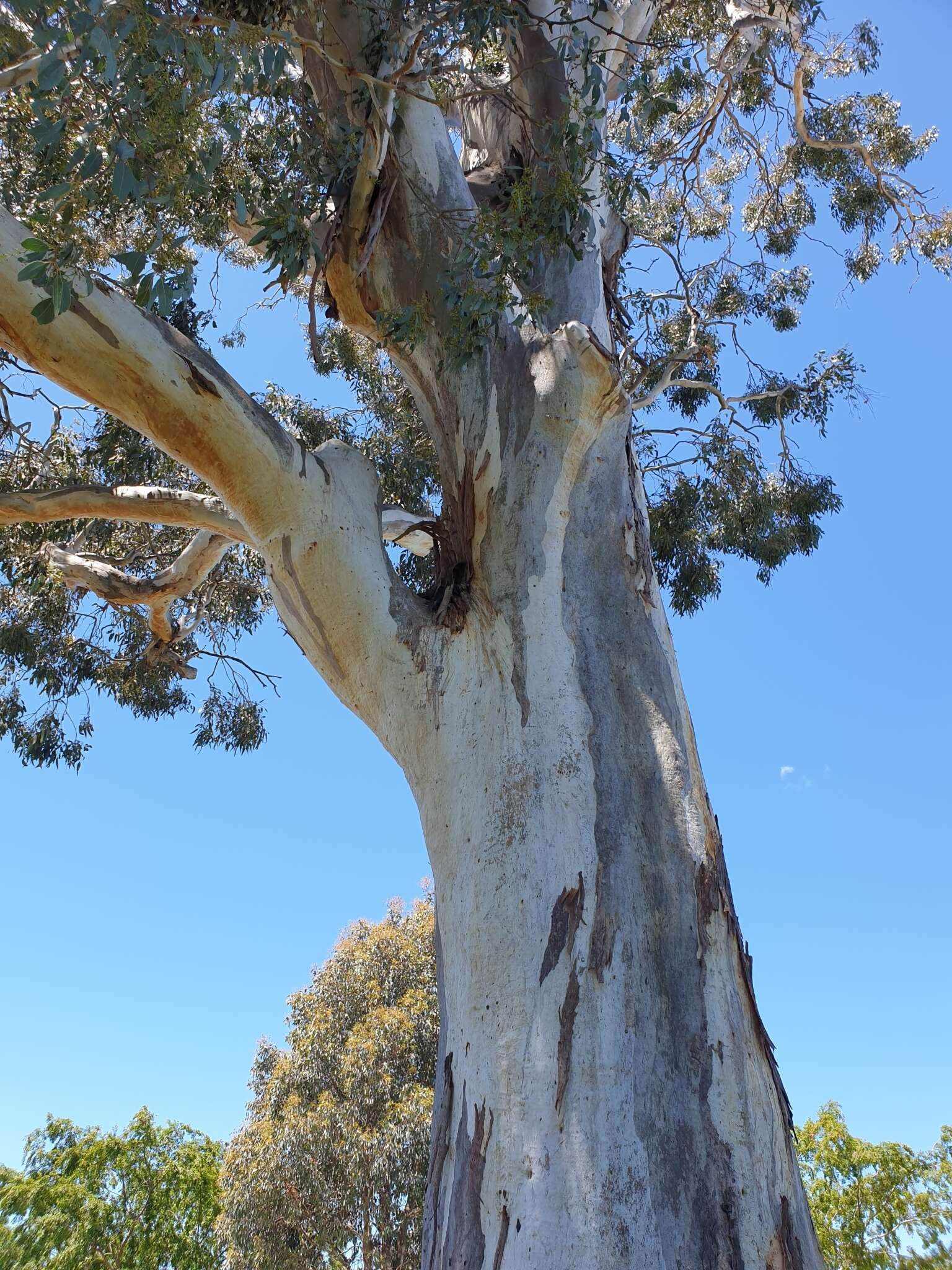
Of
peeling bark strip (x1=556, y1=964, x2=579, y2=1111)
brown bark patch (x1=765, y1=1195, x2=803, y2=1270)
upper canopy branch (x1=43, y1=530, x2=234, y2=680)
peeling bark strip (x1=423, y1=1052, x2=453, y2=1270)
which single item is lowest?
brown bark patch (x1=765, y1=1195, x2=803, y2=1270)

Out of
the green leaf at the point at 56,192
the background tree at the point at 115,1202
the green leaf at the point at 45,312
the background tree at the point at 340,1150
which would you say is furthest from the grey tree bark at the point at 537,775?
the background tree at the point at 115,1202

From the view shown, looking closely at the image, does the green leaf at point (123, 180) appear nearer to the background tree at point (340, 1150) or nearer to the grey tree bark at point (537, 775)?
the grey tree bark at point (537, 775)

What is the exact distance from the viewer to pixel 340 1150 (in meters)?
9.38

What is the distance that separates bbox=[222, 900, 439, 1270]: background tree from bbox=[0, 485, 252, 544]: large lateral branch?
6.58 m

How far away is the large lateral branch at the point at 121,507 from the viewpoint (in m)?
4.38

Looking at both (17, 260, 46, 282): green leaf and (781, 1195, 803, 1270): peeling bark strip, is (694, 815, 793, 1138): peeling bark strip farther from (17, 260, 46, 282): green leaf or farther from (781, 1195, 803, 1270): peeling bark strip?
(17, 260, 46, 282): green leaf

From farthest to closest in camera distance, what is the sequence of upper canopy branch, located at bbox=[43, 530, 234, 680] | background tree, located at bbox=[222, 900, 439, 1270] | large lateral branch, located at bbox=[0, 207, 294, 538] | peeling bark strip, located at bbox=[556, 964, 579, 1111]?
background tree, located at bbox=[222, 900, 439, 1270], upper canopy branch, located at bbox=[43, 530, 234, 680], large lateral branch, located at bbox=[0, 207, 294, 538], peeling bark strip, located at bbox=[556, 964, 579, 1111]

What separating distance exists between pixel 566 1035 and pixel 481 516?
161 cm

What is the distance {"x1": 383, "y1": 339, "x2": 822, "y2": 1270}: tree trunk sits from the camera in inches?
83.8

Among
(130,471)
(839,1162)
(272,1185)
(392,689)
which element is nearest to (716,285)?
(130,471)

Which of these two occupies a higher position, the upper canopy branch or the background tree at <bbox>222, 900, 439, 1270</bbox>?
the upper canopy branch

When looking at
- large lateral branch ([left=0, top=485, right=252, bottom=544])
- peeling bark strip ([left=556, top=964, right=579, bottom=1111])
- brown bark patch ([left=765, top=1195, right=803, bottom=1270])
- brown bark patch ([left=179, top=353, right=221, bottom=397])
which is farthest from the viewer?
large lateral branch ([left=0, top=485, right=252, bottom=544])

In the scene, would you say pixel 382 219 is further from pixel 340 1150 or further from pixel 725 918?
pixel 340 1150

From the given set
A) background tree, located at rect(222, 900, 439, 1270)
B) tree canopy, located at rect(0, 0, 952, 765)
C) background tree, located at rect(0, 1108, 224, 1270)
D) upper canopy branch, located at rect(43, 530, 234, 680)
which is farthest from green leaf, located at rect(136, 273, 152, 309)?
background tree, located at rect(0, 1108, 224, 1270)
